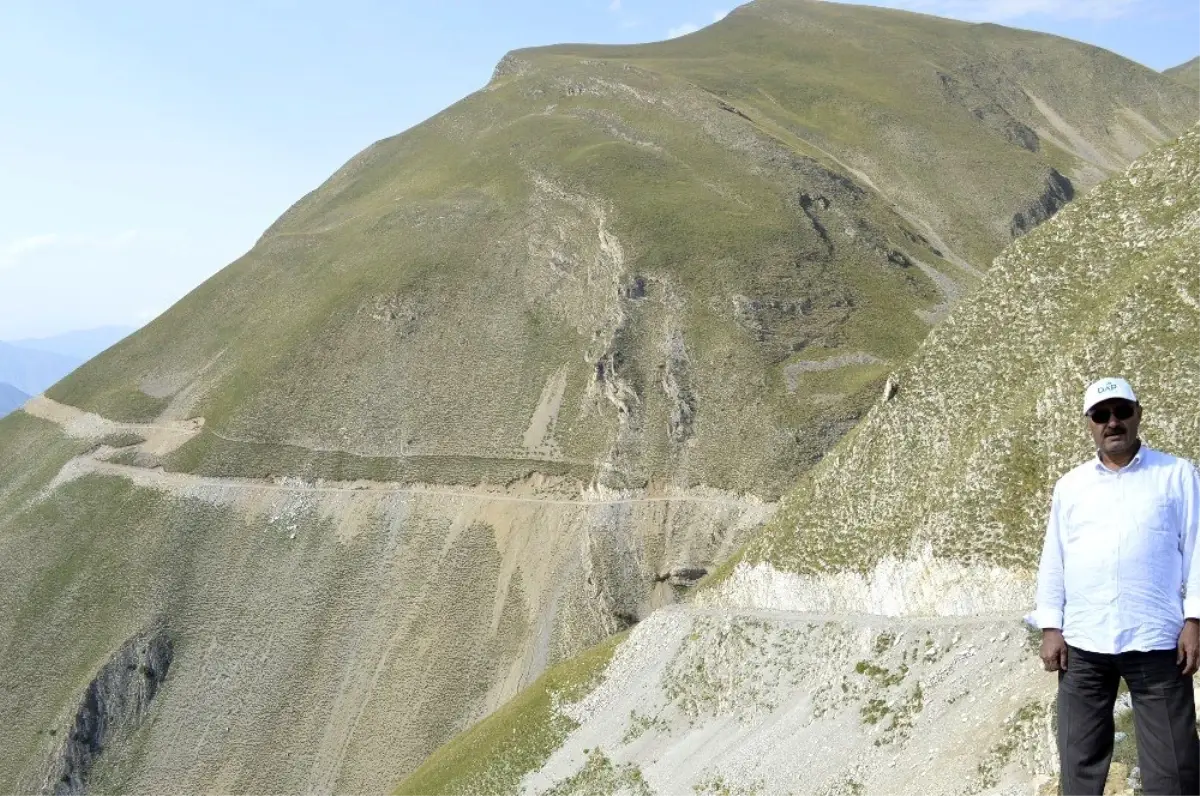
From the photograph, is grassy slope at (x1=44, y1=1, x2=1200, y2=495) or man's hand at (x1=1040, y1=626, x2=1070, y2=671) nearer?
man's hand at (x1=1040, y1=626, x2=1070, y2=671)

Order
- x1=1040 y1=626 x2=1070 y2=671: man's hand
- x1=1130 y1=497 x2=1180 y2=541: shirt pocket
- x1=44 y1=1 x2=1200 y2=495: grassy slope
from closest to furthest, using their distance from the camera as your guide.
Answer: x1=1130 y1=497 x2=1180 y2=541: shirt pocket < x1=1040 y1=626 x2=1070 y2=671: man's hand < x1=44 y1=1 x2=1200 y2=495: grassy slope

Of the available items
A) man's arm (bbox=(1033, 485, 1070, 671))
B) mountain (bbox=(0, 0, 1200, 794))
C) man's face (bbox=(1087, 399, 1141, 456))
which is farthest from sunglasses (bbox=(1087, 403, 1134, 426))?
Result: mountain (bbox=(0, 0, 1200, 794))

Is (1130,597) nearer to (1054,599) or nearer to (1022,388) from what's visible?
(1054,599)

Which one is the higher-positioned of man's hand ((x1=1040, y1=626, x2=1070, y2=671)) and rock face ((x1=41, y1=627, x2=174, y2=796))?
man's hand ((x1=1040, y1=626, x2=1070, y2=671))

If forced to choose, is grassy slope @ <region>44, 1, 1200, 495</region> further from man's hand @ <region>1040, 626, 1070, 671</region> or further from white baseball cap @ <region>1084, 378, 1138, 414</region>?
white baseball cap @ <region>1084, 378, 1138, 414</region>

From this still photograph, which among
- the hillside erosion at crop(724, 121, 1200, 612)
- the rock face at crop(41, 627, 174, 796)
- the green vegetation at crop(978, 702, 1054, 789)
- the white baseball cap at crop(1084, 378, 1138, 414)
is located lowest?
the rock face at crop(41, 627, 174, 796)

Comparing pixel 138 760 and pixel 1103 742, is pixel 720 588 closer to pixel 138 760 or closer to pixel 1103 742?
pixel 1103 742

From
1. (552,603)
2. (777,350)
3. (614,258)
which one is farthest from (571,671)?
(614,258)

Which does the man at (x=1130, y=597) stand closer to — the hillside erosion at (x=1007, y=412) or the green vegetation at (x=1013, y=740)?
the green vegetation at (x=1013, y=740)
